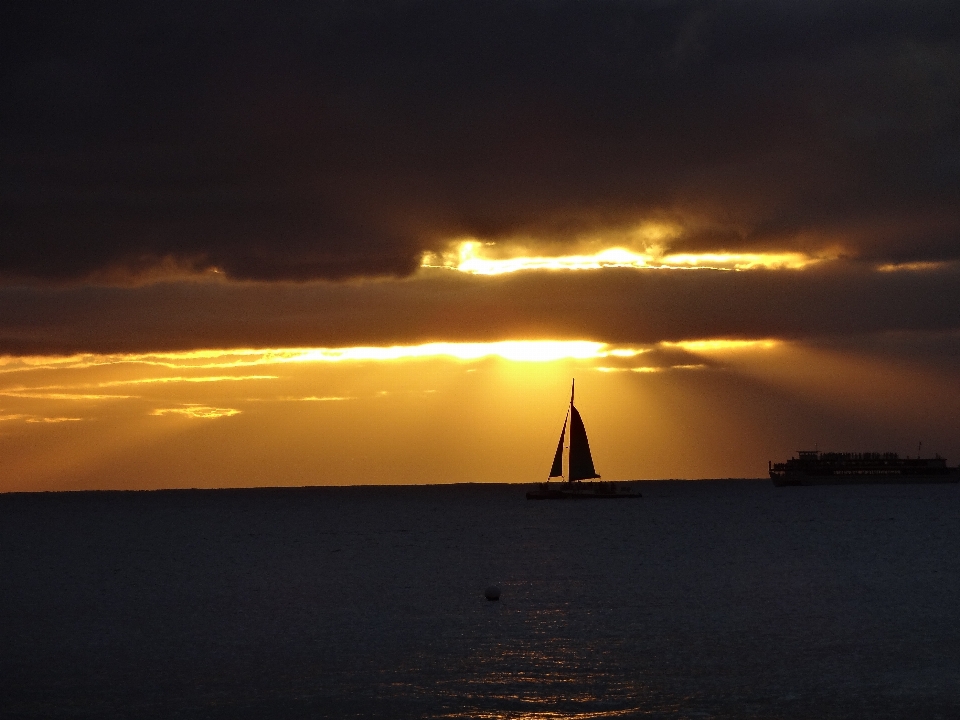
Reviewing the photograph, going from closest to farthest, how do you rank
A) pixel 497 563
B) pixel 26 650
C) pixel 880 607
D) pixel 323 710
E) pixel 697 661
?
pixel 323 710
pixel 697 661
pixel 26 650
pixel 880 607
pixel 497 563

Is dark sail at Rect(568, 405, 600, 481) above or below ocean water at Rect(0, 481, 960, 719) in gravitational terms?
above

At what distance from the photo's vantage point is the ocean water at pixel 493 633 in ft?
150

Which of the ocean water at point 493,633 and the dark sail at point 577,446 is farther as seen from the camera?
the dark sail at point 577,446

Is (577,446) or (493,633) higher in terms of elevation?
(577,446)

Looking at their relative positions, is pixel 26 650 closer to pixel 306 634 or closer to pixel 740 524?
pixel 306 634

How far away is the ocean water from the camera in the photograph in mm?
45781

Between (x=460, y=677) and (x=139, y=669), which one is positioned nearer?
(x=460, y=677)

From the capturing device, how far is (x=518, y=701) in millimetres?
44875

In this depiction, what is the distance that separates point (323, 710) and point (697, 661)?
57.3 feet

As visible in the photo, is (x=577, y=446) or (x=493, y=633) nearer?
(x=493, y=633)

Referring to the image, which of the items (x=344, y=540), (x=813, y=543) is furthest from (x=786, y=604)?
(x=344, y=540)

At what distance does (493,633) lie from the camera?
63.6 meters

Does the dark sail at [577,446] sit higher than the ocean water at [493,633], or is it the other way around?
the dark sail at [577,446]

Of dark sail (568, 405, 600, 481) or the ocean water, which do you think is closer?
the ocean water
